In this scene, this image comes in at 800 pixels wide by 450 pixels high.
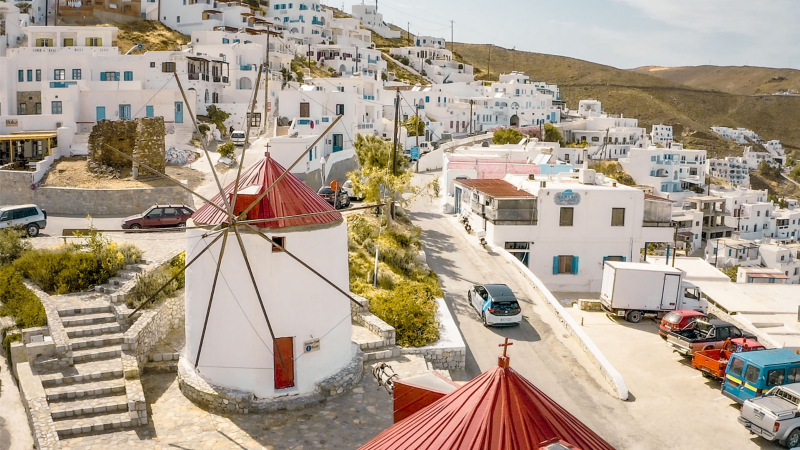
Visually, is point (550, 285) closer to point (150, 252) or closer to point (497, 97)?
point (150, 252)

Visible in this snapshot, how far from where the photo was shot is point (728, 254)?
62.9 meters

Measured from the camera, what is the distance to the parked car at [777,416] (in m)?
15.4

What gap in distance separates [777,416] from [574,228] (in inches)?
702

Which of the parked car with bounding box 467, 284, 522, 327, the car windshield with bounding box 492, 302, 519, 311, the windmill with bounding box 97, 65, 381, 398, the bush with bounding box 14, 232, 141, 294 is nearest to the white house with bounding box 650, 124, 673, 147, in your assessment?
the parked car with bounding box 467, 284, 522, 327

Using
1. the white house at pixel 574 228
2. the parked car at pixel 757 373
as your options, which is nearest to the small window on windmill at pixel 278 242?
the parked car at pixel 757 373

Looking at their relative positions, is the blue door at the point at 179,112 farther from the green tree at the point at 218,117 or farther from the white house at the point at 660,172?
the white house at the point at 660,172

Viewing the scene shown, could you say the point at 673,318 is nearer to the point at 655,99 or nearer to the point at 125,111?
the point at 125,111

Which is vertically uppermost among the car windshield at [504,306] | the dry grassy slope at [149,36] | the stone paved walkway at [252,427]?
the dry grassy slope at [149,36]

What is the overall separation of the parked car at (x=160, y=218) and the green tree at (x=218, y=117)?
21363mm

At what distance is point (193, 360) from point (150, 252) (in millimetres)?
8133

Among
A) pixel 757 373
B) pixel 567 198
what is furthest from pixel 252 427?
pixel 567 198

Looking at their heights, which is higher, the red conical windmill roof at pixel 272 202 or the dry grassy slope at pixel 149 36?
the dry grassy slope at pixel 149 36

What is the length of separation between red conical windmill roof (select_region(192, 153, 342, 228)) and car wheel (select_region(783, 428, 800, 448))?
11.9 metres

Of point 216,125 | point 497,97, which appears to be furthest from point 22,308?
point 497,97
